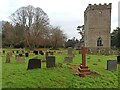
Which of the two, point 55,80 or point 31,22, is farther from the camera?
point 31,22

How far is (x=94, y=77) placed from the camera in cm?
1308

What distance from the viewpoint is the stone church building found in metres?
54.9

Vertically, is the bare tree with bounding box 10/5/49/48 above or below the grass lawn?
above

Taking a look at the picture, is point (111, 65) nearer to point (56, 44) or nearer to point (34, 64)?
point (34, 64)

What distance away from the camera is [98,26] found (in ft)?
181

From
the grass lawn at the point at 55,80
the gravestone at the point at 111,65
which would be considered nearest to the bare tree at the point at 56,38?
the gravestone at the point at 111,65

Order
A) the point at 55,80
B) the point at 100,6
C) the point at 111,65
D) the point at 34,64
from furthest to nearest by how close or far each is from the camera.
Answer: the point at 100,6
the point at 111,65
the point at 34,64
the point at 55,80

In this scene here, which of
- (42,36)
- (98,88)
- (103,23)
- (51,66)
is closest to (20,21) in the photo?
(42,36)

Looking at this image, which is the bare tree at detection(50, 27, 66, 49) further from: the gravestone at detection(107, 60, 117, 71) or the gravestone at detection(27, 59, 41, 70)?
the gravestone at detection(27, 59, 41, 70)

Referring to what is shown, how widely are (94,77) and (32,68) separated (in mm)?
3611

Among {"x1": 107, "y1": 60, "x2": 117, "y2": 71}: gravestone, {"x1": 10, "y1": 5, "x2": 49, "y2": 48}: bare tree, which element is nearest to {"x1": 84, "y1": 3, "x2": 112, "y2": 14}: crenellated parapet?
{"x1": 10, "y1": 5, "x2": 49, "y2": 48}: bare tree

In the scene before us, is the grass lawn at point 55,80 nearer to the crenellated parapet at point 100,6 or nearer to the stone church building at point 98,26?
the stone church building at point 98,26

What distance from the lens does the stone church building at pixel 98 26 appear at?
54875 mm

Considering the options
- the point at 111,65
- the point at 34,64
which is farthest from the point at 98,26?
the point at 34,64
